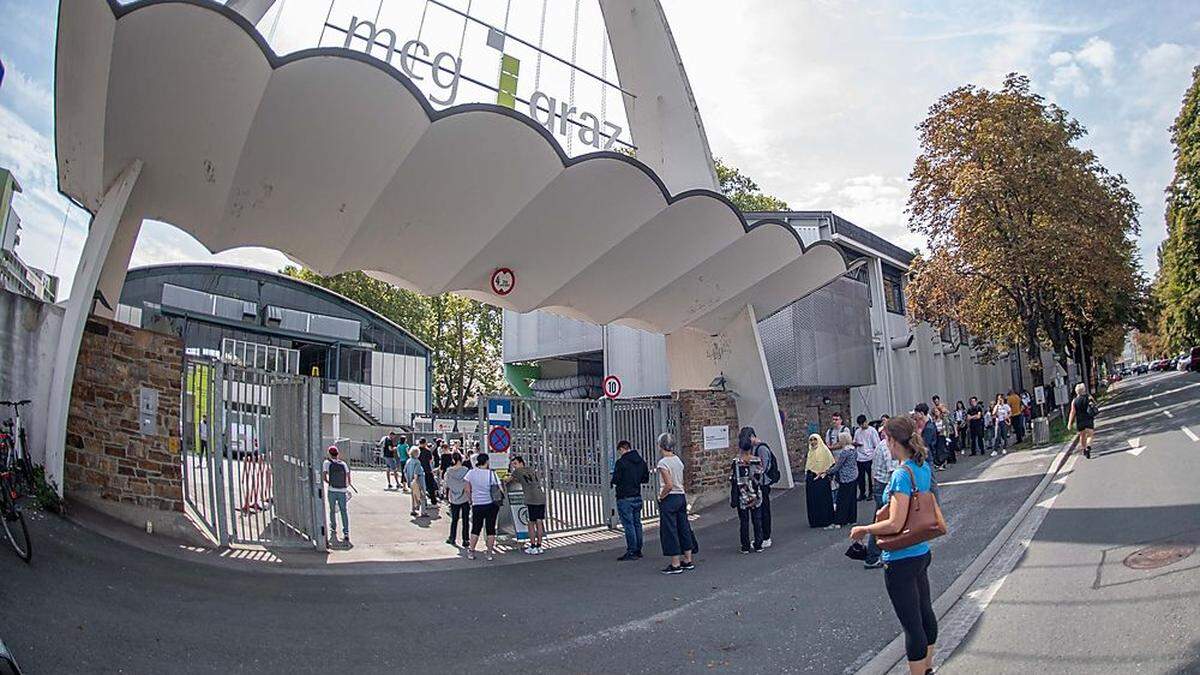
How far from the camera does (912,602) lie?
4434 mm

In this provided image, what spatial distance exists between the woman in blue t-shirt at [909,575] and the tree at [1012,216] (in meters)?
22.5

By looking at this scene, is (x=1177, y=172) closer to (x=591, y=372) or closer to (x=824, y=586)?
Answer: (x=591, y=372)

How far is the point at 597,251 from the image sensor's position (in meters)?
14.4

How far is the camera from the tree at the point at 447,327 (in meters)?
58.8

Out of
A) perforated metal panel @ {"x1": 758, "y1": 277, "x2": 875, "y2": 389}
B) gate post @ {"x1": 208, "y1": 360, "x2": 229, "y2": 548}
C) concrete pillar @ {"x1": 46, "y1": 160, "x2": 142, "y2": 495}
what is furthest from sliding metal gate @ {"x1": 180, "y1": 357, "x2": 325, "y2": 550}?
perforated metal panel @ {"x1": 758, "y1": 277, "x2": 875, "y2": 389}

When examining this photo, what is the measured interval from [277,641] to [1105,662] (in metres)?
5.85

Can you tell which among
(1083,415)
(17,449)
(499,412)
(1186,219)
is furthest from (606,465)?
(1186,219)

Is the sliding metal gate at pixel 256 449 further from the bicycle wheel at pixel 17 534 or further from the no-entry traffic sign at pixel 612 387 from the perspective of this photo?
the no-entry traffic sign at pixel 612 387

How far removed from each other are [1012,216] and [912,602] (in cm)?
2499

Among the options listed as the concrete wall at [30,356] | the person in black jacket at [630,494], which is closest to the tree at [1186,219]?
the person in black jacket at [630,494]

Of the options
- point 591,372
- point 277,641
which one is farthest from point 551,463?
point 591,372

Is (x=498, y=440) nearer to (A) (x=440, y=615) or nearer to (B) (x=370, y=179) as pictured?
(B) (x=370, y=179)

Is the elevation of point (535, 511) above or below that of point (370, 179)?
below

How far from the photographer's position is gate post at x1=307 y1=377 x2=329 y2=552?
1004 cm
